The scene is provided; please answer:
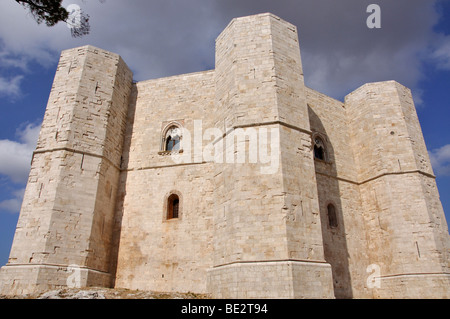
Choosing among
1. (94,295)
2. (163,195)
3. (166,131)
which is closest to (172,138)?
(166,131)

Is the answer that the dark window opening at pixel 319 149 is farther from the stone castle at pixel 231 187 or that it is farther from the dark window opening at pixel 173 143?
the dark window opening at pixel 173 143

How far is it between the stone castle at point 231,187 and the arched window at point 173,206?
0.04 metres

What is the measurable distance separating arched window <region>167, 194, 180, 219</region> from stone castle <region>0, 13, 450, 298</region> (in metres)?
0.04

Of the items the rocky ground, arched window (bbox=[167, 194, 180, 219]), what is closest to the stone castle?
arched window (bbox=[167, 194, 180, 219])

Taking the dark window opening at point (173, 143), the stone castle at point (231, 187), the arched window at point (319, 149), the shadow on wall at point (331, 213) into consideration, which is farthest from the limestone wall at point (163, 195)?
the arched window at point (319, 149)

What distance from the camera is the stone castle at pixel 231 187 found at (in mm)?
9305

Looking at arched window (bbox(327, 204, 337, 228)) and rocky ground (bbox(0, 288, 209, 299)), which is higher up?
arched window (bbox(327, 204, 337, 228))

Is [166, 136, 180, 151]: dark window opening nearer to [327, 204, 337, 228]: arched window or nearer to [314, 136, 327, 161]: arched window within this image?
[314, 136, 327, 161]: arched window

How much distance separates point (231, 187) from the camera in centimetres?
977

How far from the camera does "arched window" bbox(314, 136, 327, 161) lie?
46.2 feet

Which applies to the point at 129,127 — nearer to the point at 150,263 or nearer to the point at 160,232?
the point at 160,232

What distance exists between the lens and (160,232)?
11578 millimetres

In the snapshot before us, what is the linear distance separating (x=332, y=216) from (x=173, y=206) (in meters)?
5.92
